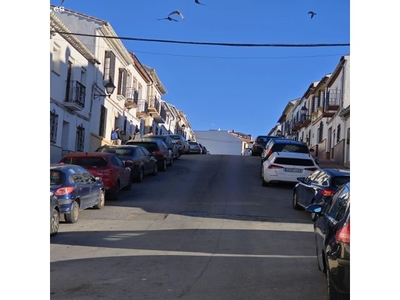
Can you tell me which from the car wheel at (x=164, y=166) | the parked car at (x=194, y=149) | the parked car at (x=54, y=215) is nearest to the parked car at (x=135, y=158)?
the car wheel at (x=164, y=166)

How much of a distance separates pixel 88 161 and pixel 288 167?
702 cm

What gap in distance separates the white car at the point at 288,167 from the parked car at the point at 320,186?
4.04 metres

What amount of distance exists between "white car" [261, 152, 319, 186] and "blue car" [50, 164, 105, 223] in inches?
295

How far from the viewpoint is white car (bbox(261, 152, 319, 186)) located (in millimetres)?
19266

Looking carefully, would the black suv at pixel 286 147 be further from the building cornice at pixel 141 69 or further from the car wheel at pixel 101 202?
the building cornice at pixel 141 69

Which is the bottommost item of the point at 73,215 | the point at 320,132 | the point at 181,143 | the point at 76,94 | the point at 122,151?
the point at 73,215

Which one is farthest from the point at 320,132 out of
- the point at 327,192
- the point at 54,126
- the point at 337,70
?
the point at 327,192

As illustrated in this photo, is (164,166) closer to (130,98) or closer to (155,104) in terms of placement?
(130,98)

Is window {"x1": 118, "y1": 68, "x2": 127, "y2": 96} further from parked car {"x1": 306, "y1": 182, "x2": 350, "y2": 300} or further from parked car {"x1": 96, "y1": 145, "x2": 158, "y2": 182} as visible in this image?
parked car {"x1": 306, "y1": 182, "x2": 350, "y2": 300}

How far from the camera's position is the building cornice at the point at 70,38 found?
22.8 m

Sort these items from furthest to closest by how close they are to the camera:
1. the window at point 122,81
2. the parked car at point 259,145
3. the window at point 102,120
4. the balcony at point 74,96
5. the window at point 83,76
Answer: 1. the parked car at point 259,145
2. the window at point 122,81
3. the window at point 102,120
4. the window at point 83,76
5. the balcony at point 74,96

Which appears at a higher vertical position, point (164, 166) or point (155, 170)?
point (164, 166)

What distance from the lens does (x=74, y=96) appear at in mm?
26812
